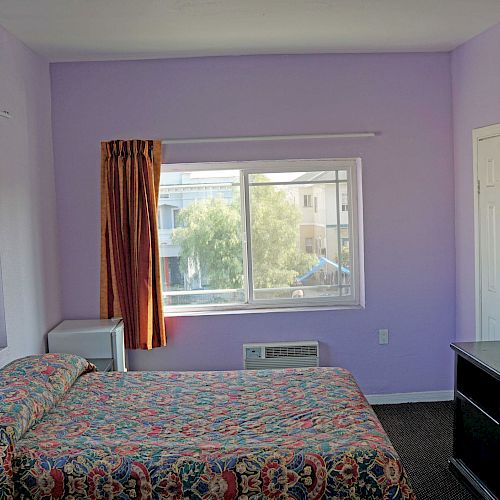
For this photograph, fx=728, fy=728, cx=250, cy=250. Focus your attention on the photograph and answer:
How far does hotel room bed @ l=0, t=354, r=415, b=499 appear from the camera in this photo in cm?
250

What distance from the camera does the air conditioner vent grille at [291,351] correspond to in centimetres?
500

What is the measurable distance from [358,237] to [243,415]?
234 centimetres

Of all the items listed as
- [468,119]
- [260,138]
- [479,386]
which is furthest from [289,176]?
[479,386]

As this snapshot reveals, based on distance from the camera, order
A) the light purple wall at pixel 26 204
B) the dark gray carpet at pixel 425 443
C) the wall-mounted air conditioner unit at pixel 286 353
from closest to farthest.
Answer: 1. the dark gray carpet at pixel 425 443
2. the light purple wall at pixel 26 204
3. the wall-mounted air conditioner unit at pixel 286 353

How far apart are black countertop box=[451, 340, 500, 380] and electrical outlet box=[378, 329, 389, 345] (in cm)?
134

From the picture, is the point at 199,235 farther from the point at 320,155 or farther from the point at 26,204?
the point at 26,204

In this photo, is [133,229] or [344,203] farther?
[344,203]

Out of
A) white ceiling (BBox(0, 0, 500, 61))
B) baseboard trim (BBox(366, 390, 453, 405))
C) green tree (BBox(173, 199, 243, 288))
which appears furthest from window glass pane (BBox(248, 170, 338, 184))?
baseboard trim (BBox(366, 390, 453, 405))

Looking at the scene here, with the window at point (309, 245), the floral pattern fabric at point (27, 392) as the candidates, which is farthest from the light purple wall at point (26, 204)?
the window at point (309, 245)

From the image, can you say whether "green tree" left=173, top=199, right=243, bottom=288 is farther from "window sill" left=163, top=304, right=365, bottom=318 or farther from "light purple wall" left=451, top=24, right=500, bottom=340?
"light purple wall" left=451, top=24, right=500, bottom=340

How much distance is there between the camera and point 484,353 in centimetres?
350

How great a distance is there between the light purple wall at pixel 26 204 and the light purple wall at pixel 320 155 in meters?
0.21

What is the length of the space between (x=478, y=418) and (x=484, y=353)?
0.31m

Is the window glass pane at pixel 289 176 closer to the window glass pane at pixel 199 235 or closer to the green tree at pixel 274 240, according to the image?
the green tree at pixel 274 240
